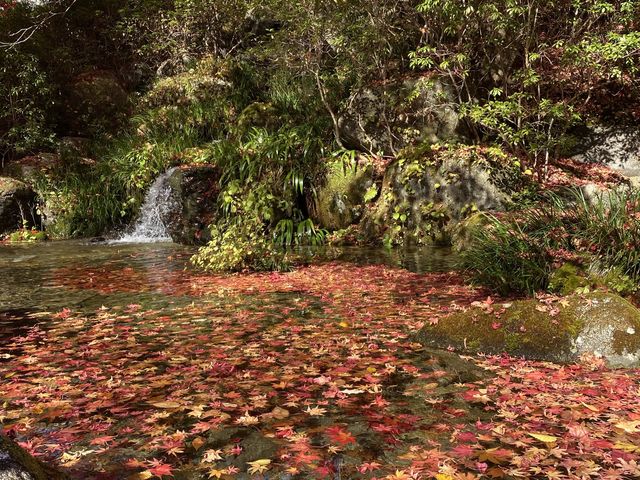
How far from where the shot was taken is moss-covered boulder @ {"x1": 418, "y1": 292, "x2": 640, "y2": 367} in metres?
4.08

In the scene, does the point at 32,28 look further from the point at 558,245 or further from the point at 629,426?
the point at 629,426

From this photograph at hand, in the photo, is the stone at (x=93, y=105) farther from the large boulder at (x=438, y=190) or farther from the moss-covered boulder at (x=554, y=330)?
the moss-covered boulder at (x=554, y=330)

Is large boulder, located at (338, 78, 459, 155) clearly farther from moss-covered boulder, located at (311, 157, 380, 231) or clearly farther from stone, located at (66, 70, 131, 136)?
stone, located at (66, 70, 131, 136)

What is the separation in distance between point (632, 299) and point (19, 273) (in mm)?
9251

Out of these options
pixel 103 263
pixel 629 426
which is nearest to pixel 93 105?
pixel 103 263

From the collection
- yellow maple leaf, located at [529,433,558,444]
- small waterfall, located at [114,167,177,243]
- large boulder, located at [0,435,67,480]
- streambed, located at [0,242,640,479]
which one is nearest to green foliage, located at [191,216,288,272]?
streambed, located at [0,242,640,479]

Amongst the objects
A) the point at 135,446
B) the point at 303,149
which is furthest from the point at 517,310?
the point at 303,149

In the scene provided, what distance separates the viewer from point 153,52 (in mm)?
20516

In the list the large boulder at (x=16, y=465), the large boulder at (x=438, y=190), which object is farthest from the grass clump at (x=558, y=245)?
the large boulder at (x=16, y=465)

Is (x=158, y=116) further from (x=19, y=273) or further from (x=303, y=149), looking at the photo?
(x=19, y=273)

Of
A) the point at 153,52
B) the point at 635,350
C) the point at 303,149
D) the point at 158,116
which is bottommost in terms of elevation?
the point at 635,350

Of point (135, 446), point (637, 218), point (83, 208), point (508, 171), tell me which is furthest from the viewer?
point (83, 208)

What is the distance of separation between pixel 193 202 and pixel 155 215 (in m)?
1.62

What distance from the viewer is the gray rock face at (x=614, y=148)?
12.8 m
